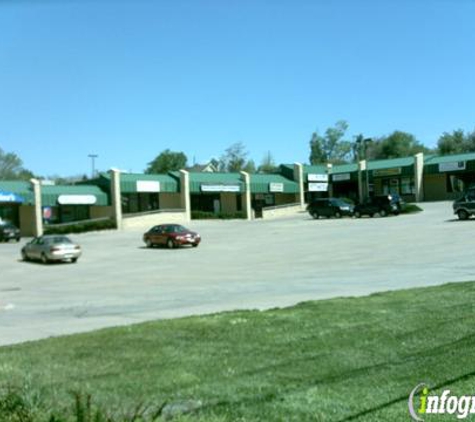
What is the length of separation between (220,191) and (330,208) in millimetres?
14888

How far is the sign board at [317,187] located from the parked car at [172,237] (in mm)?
35191

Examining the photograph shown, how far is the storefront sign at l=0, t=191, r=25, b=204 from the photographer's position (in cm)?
5195

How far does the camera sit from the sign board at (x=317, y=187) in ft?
243

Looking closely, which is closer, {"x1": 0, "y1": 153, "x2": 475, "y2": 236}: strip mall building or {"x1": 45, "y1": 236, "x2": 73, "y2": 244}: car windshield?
{"x1": 45, "y1": 236, "x2": 73, "y2": 244}: car windshield

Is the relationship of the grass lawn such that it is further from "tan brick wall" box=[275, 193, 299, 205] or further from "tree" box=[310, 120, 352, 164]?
"tree" box=[310, 120, 352, 164]

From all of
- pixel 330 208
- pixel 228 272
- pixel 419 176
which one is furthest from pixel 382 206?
pixel 228 272

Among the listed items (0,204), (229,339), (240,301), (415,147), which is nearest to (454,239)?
(240,301)

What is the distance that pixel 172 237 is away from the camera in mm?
40344

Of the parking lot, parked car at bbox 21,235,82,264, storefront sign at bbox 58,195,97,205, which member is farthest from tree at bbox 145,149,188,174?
parked car at bbox 21,235,82,264

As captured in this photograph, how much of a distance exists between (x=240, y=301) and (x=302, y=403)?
9705 mm

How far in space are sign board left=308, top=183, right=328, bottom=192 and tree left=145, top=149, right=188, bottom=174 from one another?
7371 centimetres

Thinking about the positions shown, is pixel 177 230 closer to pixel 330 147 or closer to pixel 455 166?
pixel 455 166

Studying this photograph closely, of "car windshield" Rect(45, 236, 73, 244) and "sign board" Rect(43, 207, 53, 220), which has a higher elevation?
"sign board" Rect(43, 207, 53, 220)

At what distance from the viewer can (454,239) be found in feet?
104
